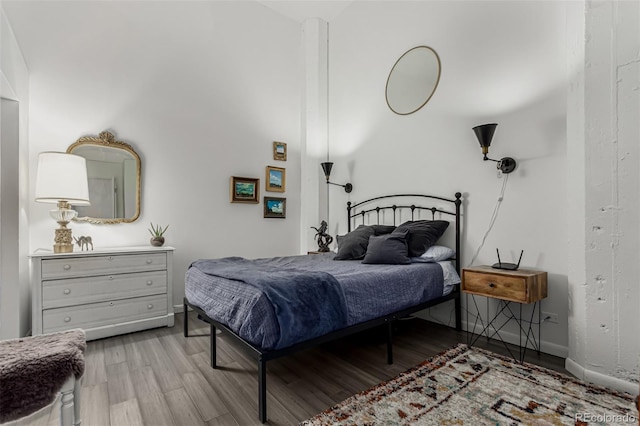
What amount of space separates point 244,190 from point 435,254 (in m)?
2.45

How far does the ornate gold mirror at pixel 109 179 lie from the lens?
308cm

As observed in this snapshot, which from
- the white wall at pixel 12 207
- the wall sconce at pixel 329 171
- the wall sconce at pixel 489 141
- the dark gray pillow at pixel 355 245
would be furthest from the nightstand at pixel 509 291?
the white wall at pixel 12 207

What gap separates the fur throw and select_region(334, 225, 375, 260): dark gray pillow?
7.39 ft

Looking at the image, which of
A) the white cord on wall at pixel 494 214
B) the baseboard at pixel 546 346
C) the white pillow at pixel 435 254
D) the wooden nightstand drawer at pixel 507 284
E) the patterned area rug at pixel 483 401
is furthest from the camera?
the white pillow at pixel 435 254

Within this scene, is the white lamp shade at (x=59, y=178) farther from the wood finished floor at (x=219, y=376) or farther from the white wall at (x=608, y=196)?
the white wall at (x=608, y=196)

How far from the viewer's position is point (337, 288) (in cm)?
196

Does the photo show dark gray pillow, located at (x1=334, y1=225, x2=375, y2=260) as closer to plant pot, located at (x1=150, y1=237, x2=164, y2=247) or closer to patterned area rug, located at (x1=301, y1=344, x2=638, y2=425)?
patterned area rug, located at (x1=301, y1=344, x2=638, y2=425)

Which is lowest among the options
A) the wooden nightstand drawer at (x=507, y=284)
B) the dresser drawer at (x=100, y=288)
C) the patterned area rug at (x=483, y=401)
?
the patterned area rug at (x=483, y=401)

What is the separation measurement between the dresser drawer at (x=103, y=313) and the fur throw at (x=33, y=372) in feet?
5.17

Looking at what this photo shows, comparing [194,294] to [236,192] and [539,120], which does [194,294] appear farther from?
[539,120]

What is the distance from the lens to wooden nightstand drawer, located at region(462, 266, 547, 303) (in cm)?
216

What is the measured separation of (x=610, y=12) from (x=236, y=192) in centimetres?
363

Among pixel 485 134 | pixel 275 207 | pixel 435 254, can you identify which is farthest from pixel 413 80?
pixel 275 207

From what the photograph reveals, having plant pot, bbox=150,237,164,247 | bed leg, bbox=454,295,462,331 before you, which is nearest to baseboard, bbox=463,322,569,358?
bed leg, bbox=454,295,462,331
